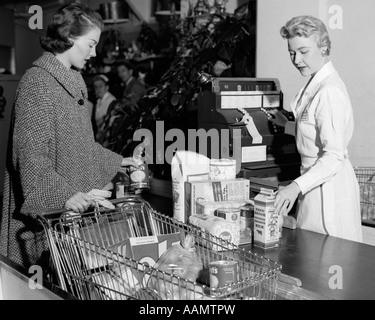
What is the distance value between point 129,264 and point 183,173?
0.73m

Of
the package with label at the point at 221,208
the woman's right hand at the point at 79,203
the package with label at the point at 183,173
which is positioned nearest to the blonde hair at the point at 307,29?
the package with label at the point at 183,173

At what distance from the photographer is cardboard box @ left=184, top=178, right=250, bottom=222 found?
83.8 inches

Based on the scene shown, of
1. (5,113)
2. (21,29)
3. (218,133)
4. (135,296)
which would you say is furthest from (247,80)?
(21,29)

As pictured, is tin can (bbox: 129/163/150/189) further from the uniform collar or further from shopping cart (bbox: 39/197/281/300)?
the uniform collar

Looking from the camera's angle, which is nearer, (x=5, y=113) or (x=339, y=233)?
(x=339, y=233)

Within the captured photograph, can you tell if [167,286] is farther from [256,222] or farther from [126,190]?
[126,190]

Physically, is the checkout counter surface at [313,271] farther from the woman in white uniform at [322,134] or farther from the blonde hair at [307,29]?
the blonde hair at [307,29]

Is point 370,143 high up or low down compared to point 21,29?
down

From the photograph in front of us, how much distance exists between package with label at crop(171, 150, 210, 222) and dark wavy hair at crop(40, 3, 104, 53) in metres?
0.64

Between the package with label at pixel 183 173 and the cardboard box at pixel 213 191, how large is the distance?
3cm

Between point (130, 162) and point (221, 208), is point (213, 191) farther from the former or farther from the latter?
point (130, 162)

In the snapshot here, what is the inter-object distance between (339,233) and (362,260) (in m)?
0.64

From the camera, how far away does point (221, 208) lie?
2061 mm

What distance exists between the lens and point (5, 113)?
7.12 meters
